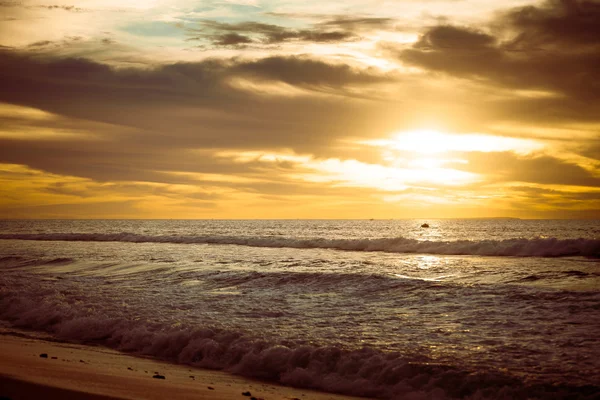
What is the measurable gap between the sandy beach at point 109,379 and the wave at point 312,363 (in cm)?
49

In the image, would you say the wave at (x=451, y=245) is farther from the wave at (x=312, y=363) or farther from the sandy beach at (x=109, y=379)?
the sandy beach at (x=109, y=379)

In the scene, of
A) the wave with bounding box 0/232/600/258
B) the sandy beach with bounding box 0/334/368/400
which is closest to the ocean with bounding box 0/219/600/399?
the sandy beach with bounding box 0/334/368/400

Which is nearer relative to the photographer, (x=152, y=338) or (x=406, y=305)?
(x=152, y=338)

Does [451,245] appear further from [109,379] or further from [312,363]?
[109,379]

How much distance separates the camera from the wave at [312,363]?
8.43 metres

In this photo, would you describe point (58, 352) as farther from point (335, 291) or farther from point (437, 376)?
point (335, 291)

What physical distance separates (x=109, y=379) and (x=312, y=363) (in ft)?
12.5

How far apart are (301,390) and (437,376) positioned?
2477mm

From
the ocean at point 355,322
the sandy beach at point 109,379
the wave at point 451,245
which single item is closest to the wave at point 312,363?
the ocean at point 355,322

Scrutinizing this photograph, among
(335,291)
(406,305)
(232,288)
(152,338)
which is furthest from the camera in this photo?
(232,288)

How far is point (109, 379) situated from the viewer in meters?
8.42

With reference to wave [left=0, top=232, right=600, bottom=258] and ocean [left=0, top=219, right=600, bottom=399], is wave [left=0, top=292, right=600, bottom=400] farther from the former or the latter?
wave [left=0, top=232, right=600, bottom=258]

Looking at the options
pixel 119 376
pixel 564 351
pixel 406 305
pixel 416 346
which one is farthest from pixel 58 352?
pixel 564 351

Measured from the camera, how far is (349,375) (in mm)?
9430
